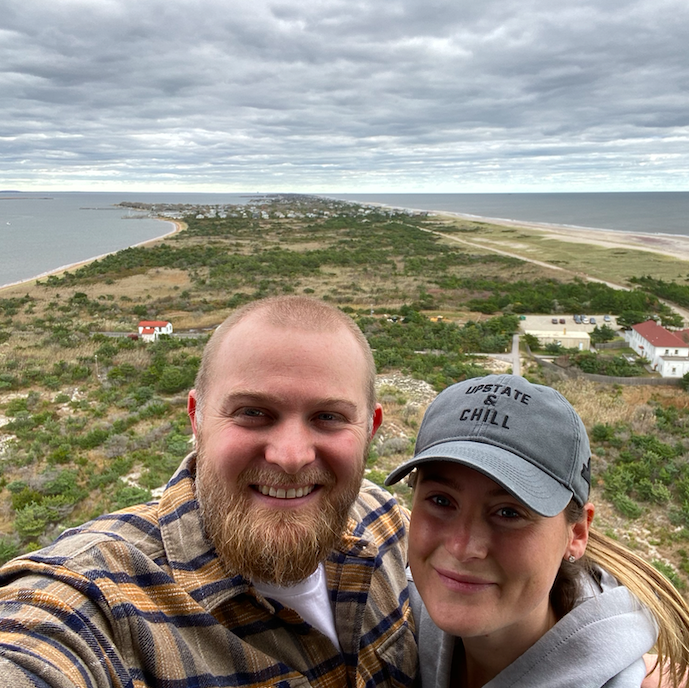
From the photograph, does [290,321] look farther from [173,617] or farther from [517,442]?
[173,617]

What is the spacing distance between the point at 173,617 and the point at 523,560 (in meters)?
1.22

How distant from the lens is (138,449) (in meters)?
14.2

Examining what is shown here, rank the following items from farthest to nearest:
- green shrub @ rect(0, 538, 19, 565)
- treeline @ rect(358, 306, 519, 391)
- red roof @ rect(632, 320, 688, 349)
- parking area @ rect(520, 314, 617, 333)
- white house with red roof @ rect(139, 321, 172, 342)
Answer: parking area @ rect(520, 314, 617, 333) → white house with red roof @ rect(139, 321, 172, 342) → red roof @ rect(632, 320, 688, 349) → treeline @ rect(358, 306, 519, 391) → green shrub @ rect(0, 538, 19, 565)

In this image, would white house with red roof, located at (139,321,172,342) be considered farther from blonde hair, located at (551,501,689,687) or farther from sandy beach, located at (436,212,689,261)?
sandy beach, located at (436,212,689,261)

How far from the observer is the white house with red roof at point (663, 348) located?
993 inches

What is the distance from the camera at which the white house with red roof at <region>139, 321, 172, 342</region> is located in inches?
1107

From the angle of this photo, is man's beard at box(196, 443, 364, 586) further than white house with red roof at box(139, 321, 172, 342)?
No

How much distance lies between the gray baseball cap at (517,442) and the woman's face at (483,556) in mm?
75

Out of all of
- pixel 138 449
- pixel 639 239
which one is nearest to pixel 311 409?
pixel 138 449

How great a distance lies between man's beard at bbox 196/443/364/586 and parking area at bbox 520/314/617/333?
1292 inches

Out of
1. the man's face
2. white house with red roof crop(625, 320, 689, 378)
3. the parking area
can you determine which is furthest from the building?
the man's face

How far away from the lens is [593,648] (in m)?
1.86

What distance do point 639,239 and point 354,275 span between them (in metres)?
75.6

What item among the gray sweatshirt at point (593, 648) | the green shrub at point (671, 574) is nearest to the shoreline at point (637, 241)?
the green shrub at point (671, 574)
